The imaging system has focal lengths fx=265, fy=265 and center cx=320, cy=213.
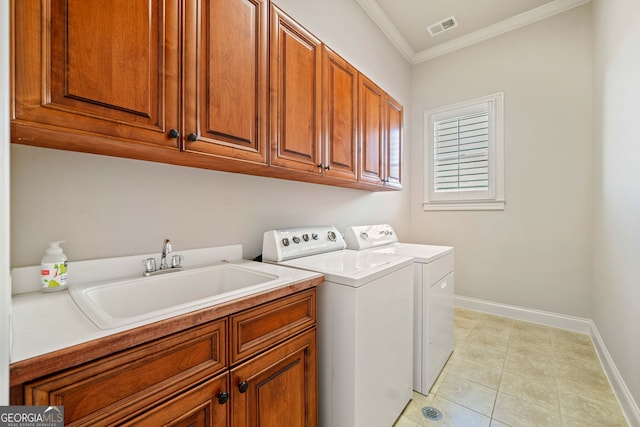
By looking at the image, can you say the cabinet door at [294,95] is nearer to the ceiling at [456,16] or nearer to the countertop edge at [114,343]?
the countertop edge at [114,343]

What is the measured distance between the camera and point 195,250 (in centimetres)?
138

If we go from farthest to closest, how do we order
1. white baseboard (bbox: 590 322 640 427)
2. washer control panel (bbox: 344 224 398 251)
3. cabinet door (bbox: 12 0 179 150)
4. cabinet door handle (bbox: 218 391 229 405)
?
washer control panel (bbox: 344 224 398 251)
white baseboard (bbox: 590 322 640 427)
cabinet door handle (bbox: 218 391 229 405)
cabinet door (bbox: 12 0 179 150)

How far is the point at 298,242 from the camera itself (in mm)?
1650

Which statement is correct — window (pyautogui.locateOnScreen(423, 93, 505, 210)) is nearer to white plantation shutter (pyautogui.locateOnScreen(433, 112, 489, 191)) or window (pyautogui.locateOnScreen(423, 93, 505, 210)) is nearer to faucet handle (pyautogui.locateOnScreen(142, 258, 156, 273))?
white plantation shutter (pyautogui.locateOnScreen(433, 112, 489, 191))

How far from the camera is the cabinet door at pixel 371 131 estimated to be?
1.98 metres

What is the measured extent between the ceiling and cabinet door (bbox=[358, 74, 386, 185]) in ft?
3.65

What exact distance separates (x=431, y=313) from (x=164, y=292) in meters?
1.55

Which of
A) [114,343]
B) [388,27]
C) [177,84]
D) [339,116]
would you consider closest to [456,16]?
[388,27]

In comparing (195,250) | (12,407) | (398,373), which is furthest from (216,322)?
(398,373)

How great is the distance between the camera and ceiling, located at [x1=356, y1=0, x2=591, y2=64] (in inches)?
100

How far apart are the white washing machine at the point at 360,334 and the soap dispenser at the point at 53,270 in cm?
85

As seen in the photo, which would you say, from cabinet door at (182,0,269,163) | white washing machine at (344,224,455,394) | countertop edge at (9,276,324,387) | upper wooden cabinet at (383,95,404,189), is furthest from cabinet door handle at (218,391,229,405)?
upper wooden cabinet at (383,95,404,189)

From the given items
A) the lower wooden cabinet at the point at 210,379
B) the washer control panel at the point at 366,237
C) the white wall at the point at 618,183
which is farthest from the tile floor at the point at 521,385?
the washer control panel at the point at 366,237

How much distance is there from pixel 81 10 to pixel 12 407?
0.98m
